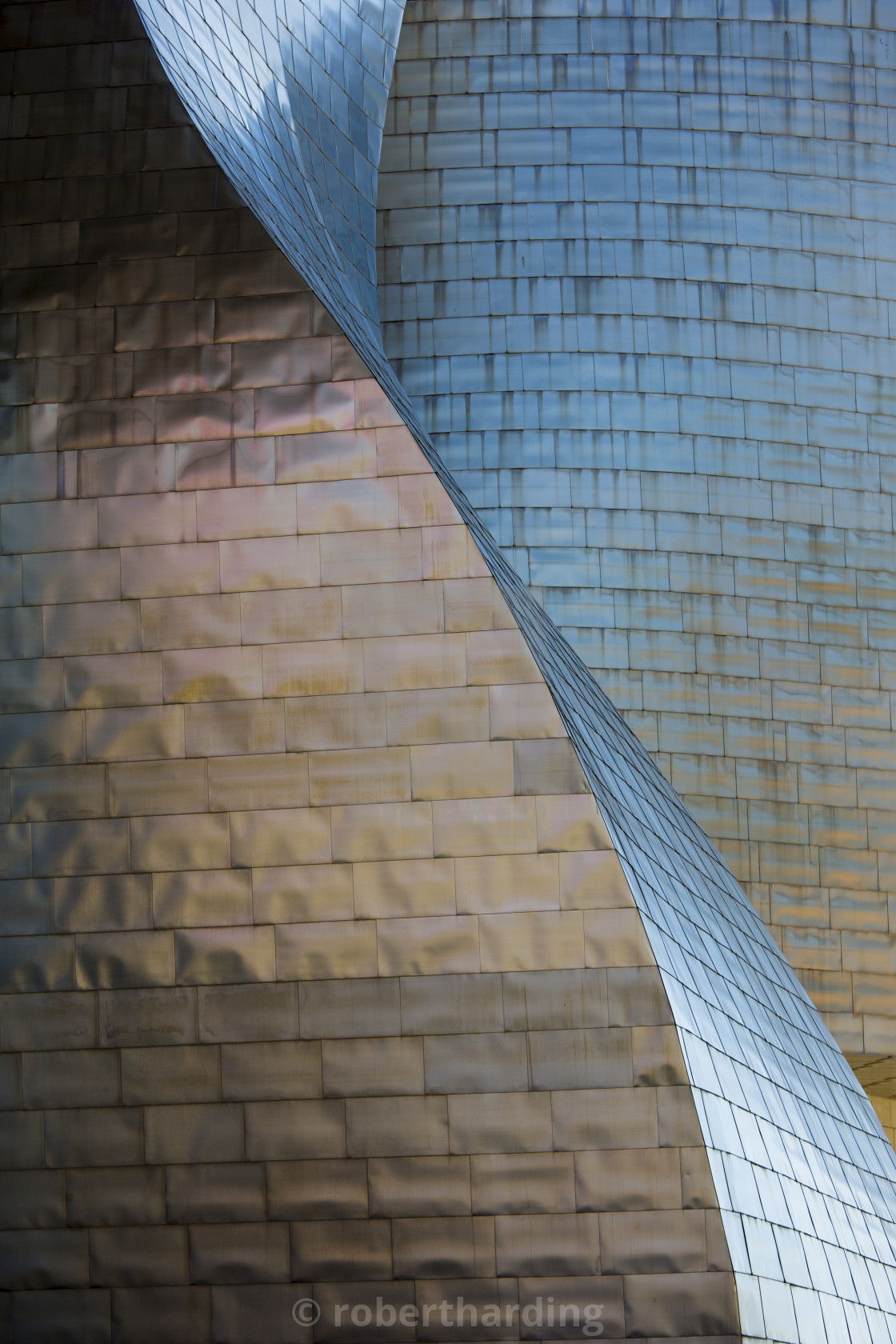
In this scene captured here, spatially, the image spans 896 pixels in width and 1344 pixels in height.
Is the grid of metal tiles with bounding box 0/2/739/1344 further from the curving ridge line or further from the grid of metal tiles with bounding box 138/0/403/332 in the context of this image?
the grid of metal tiles with bounding box 138/0/403/332

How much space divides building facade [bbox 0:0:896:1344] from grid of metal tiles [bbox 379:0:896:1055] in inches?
263

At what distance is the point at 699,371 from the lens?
18.1 metres

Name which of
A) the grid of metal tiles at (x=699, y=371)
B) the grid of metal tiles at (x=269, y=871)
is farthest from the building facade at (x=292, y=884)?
the grid of metal tiles at (x=699, y=371)

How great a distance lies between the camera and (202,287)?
399 inches

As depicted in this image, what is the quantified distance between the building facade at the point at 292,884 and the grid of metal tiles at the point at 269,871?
24 millimetres

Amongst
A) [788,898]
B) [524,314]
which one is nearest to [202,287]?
[524,314]

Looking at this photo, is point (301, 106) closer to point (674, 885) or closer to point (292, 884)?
point (292, 884)

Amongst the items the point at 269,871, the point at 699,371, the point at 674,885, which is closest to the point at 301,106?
the point at 699,371

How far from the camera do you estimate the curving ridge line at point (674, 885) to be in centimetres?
891

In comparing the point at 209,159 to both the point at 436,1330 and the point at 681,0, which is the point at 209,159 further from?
the point at 681,0

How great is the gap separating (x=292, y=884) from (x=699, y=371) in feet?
37.0

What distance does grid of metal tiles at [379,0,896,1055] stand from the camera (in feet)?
57.3

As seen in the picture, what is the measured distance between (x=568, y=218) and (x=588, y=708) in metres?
9.40

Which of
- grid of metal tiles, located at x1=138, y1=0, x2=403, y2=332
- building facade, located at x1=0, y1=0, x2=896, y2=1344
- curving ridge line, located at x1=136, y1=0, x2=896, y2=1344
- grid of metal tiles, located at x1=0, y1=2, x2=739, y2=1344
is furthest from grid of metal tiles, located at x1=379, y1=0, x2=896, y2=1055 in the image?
grid of metal tiles, located at x1=0, y1=2, x2=739, y2=1344
